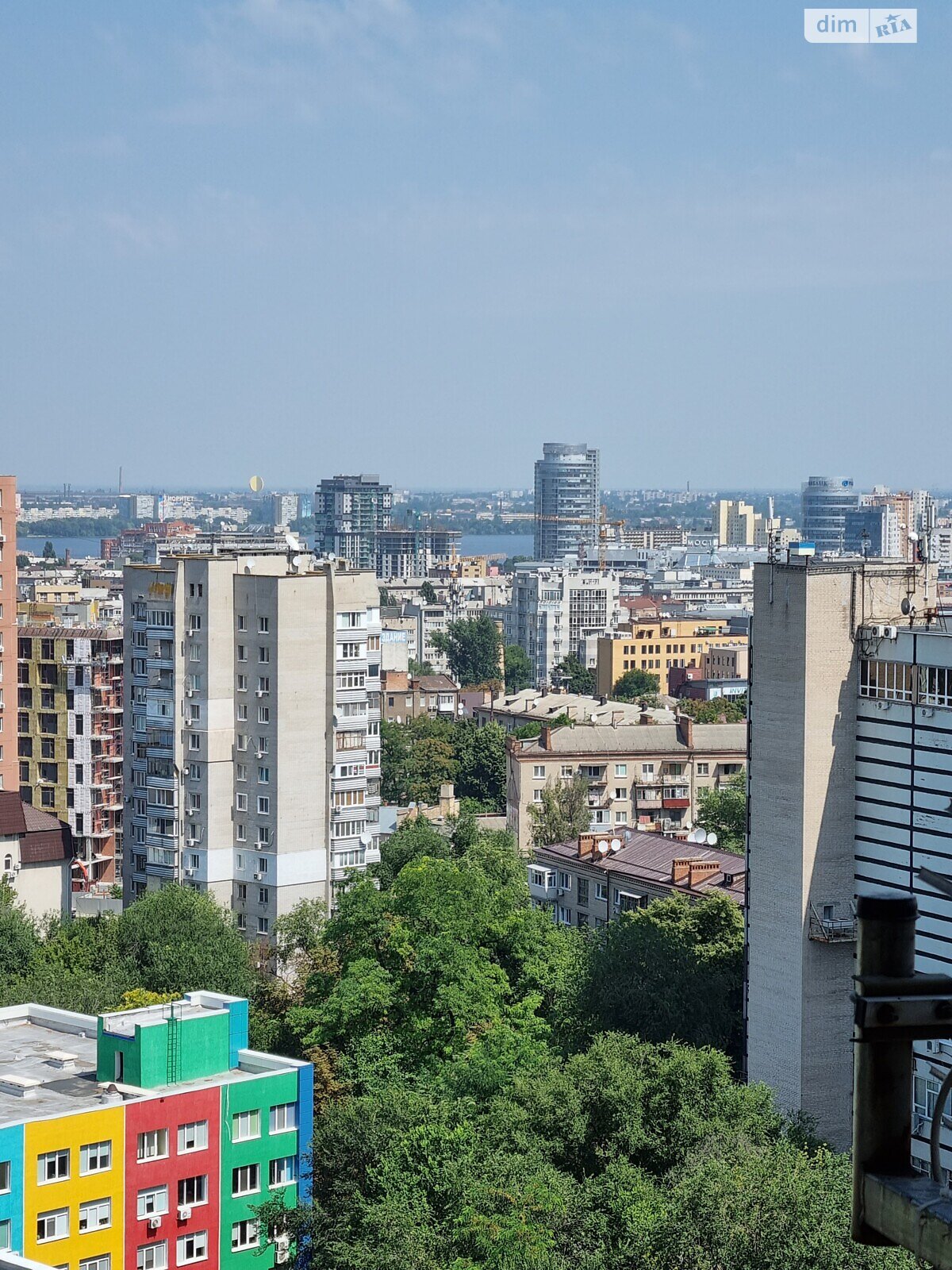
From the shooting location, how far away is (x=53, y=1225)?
20.6m

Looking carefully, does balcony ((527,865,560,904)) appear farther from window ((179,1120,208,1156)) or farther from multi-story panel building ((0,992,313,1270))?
window ((179,1120,208,1156))

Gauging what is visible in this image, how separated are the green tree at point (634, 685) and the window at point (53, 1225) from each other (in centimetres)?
7216

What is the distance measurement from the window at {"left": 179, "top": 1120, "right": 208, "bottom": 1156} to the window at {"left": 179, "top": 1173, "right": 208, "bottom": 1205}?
338 mm

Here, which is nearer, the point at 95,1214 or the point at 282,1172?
the point at 95,1214

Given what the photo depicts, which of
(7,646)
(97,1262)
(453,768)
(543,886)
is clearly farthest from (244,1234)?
(453,768)

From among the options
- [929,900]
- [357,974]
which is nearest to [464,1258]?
[929,900]

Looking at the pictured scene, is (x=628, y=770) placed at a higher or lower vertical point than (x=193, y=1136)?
lower

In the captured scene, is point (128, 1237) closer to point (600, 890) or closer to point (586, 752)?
point (600, 890)

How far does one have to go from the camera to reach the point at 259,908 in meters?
37.9

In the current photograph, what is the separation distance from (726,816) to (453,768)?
20.9 meters

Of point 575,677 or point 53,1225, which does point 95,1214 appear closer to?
point 53,1225

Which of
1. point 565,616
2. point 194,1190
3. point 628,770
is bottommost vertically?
point 194,1190

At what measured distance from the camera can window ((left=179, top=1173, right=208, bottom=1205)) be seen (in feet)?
71.9

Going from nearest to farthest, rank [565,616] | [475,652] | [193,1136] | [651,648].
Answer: [193,1136], [651,648], [475,652], [565,616]
